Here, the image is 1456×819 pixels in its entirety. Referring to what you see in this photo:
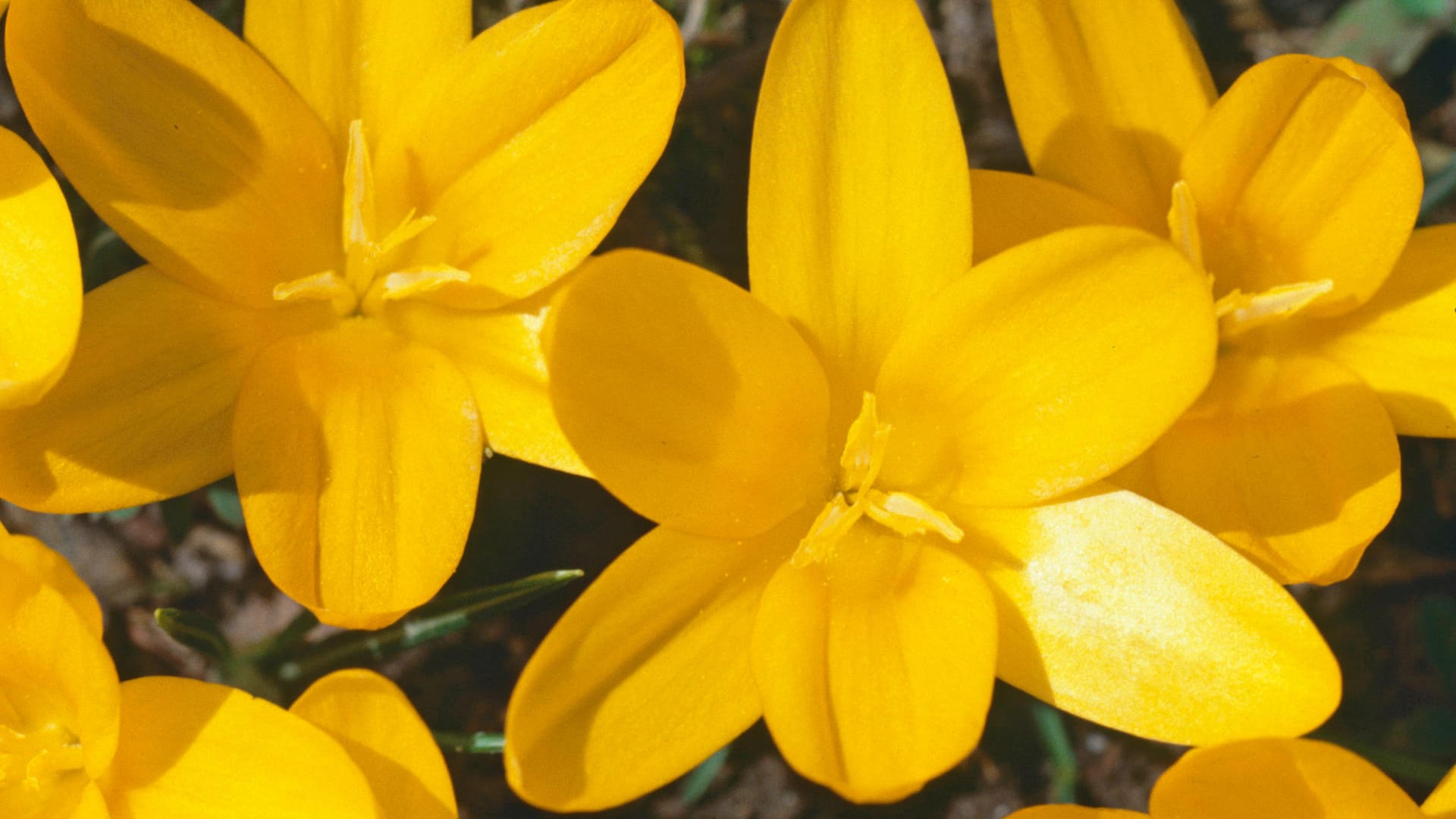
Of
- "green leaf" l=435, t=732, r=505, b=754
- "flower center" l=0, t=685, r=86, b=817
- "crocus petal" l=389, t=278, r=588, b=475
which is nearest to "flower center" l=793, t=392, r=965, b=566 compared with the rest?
"crocus petal" l=389, t=278, r=588, b=475

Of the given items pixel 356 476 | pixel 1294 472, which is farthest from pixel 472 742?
pixel 1294 472

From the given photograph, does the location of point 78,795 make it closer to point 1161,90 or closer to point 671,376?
point 671,376

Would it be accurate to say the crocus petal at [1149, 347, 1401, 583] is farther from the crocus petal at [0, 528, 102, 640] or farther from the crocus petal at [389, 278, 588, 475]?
the crocus petal at [0, 528, 102, 640]

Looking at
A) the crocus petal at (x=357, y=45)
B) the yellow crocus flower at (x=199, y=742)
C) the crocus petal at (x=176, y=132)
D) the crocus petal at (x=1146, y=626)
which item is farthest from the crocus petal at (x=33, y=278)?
the crocus petal at (x=1146, y=626)

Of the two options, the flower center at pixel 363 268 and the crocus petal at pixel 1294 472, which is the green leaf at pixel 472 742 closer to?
the flower center at pixel 363 268

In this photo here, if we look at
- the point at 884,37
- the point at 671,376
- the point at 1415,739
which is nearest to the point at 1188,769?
the point at 671,376

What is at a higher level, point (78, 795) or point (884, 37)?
point (884, 37)
